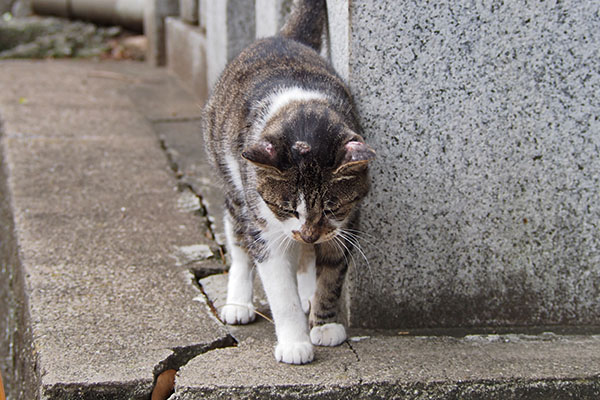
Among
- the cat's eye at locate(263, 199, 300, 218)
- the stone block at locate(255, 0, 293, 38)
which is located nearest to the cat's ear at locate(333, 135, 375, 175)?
the cat's eye at locate(263, 199, 300, 218)

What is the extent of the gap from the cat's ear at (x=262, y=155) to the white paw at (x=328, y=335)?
625 millimetres

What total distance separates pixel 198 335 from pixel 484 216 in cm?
105

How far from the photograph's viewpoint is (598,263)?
268 cm

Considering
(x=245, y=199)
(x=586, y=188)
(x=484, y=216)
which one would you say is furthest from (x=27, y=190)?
(x=586, y=188)

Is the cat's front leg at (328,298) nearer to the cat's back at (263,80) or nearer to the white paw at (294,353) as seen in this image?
the white paw at (294,353)

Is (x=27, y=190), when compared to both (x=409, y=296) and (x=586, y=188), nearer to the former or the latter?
(x=409, y=296)

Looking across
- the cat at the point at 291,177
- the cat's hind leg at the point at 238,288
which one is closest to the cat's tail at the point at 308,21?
the cat at the point at 291,177

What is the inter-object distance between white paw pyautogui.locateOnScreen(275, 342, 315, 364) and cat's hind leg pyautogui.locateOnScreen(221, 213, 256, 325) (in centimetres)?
32

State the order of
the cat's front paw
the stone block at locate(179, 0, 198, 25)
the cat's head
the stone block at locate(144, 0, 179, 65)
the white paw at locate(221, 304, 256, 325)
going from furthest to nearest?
the stone block at locate(144, 0, 179, 65) < the stone block at locate(179, 0, 198, 25) < the cat's front paw < the white paw at locate(221, 304, 256, 325) < the cat's head

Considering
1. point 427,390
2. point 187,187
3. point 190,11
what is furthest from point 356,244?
point 190,11

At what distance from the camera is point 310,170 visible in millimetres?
2266

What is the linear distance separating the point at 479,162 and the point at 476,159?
0.05 ft

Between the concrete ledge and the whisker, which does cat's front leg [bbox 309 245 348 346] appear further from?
the concrete ledge

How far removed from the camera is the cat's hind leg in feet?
8.77
